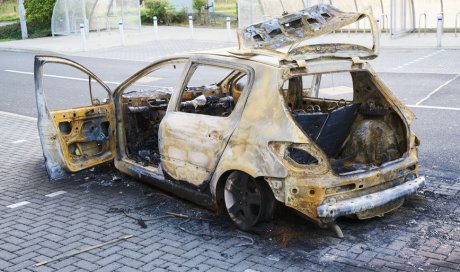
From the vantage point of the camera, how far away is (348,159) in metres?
6.51

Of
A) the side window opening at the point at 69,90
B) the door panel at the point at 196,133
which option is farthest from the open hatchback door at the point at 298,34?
the side window opening at the point at 69,90

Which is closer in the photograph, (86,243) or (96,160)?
(86,243)

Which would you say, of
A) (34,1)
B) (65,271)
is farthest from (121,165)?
(34,1)

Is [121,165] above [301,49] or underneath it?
underneath

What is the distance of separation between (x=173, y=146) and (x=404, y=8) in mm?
19877

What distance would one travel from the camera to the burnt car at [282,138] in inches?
210

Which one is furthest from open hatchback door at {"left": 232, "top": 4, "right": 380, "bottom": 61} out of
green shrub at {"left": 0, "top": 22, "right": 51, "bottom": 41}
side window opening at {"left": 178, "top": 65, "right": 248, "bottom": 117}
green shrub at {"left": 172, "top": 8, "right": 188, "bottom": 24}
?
green shrub at {"left": 172, "top": 8, "right": 188, "bottom": 24}

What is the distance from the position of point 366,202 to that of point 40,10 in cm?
2964

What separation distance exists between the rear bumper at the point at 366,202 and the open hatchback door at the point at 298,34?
1.35 m

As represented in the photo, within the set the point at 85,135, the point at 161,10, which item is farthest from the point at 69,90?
the point at 161,10

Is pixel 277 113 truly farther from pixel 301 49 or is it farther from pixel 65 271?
pixel 65 271

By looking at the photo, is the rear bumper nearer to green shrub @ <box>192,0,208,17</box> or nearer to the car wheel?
the car wheel

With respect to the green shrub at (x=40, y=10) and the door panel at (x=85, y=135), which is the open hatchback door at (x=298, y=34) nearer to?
the door panel at (x=85, y=135)

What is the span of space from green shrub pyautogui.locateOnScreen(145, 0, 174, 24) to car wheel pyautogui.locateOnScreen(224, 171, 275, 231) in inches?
1152
